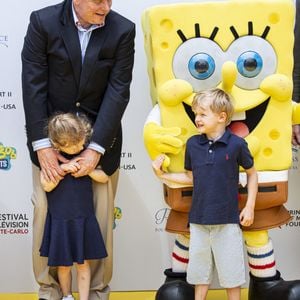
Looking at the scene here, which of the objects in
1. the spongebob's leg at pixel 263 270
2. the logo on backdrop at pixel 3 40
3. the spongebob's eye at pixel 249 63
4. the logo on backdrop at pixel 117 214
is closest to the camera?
the spongebob's eye at pixel 249 63

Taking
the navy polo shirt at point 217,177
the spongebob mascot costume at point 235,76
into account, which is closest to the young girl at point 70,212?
the spongebob mascot costume at point 235,76

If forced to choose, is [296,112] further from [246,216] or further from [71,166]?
[71,166]

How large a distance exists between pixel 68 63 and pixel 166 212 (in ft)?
2.99

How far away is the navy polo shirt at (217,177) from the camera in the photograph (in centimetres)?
204

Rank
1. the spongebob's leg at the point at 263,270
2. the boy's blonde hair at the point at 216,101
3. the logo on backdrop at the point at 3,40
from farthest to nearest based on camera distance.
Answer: the logo on backdrop at the point at 3,40 < the spongebob's leg at the point at 263,270 < the boy's blonde hair at the point at 216,101

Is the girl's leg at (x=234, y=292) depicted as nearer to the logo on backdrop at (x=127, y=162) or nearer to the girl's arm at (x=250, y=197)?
the girl's arm at (x=250, y=197)

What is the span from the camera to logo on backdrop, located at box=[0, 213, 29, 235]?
8.89 ft

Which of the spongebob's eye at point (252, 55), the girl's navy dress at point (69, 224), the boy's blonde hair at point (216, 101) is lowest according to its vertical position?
the girl's navy dress at point (69, 224)

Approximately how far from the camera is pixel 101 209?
227 cm

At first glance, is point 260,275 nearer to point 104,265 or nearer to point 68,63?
point 104,265

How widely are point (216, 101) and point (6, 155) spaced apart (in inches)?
42.1

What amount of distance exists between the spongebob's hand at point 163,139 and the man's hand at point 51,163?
30cm

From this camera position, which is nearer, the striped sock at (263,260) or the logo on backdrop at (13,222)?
the striped sock at (263,260)

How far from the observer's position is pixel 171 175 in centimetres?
218
